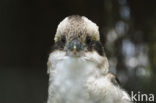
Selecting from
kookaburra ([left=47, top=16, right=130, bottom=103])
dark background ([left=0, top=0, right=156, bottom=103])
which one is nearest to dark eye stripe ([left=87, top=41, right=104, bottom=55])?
kookaburra ([left=47, top=16, right=130, bottom=103])

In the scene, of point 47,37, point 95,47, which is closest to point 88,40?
point 95,47

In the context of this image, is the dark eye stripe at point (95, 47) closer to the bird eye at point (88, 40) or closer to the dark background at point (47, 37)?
the bird eye at point (88, 40)

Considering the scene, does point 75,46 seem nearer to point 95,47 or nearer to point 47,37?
point 95,47

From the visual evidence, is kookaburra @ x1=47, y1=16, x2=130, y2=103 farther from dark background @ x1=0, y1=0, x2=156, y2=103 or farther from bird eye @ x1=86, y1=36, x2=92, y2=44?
dark background @ x1=0, y1=0, x2=156, y2=103

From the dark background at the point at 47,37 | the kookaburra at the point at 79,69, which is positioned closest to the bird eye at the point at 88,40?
the kookaburra at the point at 79,69

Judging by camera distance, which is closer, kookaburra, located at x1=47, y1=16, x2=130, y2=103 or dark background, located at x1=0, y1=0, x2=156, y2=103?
kookaburra, located at x1=47, y1=16, x2=130, y2=103

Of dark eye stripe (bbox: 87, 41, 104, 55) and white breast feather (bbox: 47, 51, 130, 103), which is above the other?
dark eye stripe (bbox: 87, 41, 104, 55)

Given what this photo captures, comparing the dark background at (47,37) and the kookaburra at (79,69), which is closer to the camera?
the kookaburra at (79,69)
